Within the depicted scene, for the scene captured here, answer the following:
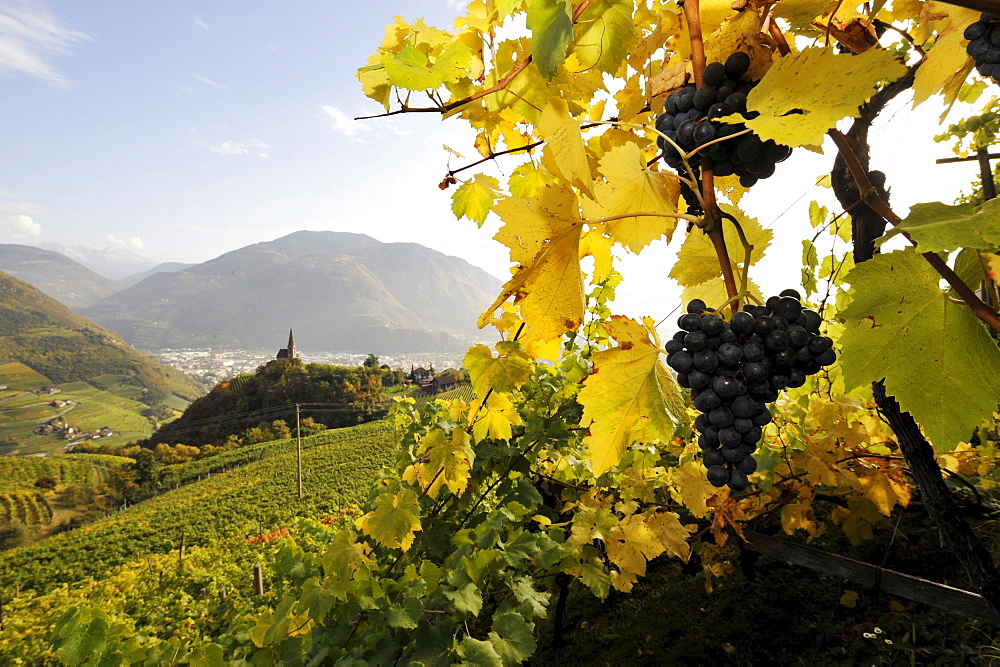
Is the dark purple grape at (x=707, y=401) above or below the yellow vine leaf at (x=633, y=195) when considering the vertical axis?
below

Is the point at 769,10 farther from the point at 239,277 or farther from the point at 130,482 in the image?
the point at 239,277

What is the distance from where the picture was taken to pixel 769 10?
609 mm

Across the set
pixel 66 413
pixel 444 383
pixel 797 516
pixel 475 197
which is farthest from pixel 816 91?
pixel 66 413

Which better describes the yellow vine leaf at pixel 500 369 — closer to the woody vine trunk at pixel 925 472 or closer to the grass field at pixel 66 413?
the woody vine trunk at pixel 925 472

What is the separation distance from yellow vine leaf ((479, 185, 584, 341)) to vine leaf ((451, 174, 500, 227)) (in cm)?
50

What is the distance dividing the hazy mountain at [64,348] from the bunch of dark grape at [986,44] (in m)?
101

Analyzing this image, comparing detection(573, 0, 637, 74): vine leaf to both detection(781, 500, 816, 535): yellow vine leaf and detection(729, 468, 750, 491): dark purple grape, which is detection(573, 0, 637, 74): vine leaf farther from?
detection(781, 500, 816, 535): yellow vine leaf

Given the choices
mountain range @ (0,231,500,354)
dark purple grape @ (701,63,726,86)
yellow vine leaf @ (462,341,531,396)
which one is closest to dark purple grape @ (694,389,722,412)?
dark purple grape @ (701,63,726,86)

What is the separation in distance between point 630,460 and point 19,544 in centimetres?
4018

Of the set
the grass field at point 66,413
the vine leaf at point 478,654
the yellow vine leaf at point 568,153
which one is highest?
the yellow vine leaf at point 568,153

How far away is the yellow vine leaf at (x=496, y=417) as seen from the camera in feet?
5.05

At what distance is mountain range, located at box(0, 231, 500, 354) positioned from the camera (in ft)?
474

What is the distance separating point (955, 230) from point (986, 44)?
396 mm

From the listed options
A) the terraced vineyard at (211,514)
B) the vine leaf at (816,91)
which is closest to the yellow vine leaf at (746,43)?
the vine leaf at (816,91)
